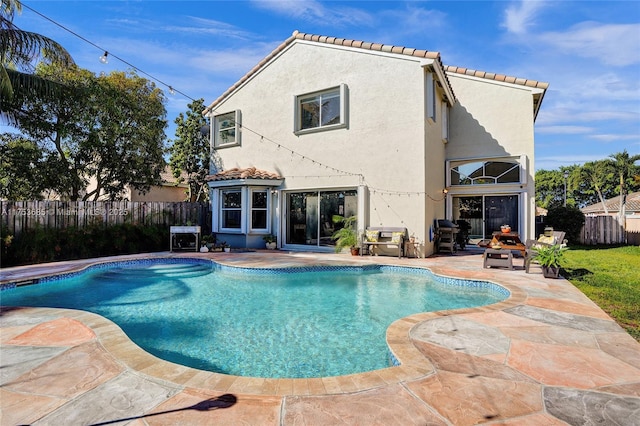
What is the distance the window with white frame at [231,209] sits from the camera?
15531 mm

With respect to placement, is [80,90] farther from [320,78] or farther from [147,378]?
[147,378]

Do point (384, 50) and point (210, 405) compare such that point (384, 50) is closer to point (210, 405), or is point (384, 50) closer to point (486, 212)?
point (486, 212)

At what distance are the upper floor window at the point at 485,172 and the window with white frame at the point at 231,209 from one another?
1033 centimetres

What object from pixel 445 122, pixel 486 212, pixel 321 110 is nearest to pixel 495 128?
pixel 445 122

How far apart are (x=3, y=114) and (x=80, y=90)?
301 centimetres

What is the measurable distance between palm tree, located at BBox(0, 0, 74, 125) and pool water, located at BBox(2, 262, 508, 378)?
790 centimetres

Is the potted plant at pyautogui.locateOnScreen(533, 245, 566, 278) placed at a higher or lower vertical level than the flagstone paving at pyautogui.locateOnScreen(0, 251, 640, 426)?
higher

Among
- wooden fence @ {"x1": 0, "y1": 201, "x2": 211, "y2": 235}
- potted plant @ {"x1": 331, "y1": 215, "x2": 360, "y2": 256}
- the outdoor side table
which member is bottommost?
the outdoor side table

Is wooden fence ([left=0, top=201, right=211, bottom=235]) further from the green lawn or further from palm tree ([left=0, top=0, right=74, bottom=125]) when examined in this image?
the green lawn

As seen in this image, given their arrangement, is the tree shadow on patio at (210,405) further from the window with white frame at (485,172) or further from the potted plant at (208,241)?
the window with white frame at (485,172)

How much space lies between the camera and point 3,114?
13.4 metres

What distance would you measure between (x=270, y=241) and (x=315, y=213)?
8.12 ft

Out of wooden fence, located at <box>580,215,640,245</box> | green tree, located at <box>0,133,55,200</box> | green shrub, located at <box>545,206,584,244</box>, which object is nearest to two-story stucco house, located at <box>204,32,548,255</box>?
green shrub, located at <box>545,206,584,244</box>

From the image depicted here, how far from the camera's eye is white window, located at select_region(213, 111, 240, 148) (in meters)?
16.7
